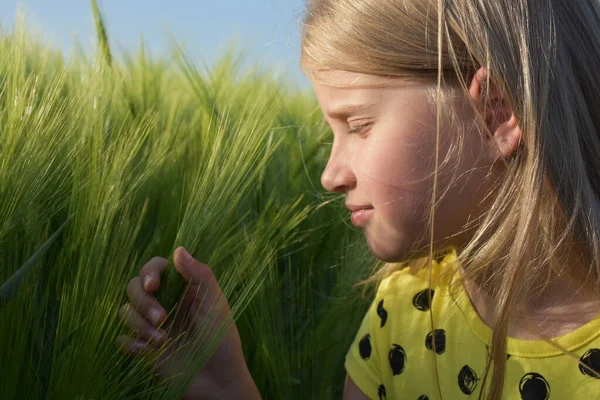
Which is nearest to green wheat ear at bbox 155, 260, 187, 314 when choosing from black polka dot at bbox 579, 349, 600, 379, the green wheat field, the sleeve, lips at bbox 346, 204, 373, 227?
the green wheat field

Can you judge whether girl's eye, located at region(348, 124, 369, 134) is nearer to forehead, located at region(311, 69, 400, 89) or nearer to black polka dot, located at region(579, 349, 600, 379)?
forehead, located at region(311, 69, 400, 89)

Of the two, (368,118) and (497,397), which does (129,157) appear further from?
(497,397)

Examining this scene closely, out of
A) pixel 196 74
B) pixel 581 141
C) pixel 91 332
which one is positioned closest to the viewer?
pixel 91 332

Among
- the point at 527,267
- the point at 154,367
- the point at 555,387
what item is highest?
the point at 154,367

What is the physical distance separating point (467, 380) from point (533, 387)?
0.25 feet

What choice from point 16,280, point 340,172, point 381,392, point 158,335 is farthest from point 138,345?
point 381,392

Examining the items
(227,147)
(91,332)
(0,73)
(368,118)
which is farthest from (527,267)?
(0,73)

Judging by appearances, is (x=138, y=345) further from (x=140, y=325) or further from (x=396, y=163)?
(x=396, y=163)

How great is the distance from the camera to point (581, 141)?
94 centimetres

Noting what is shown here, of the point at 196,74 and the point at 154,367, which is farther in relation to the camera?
the point at 196,74

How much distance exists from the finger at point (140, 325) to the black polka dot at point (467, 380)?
0.36m

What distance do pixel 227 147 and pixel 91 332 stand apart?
0.77 ft

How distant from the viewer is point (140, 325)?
75cm

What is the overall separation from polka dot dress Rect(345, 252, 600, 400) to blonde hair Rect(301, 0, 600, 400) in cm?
4
